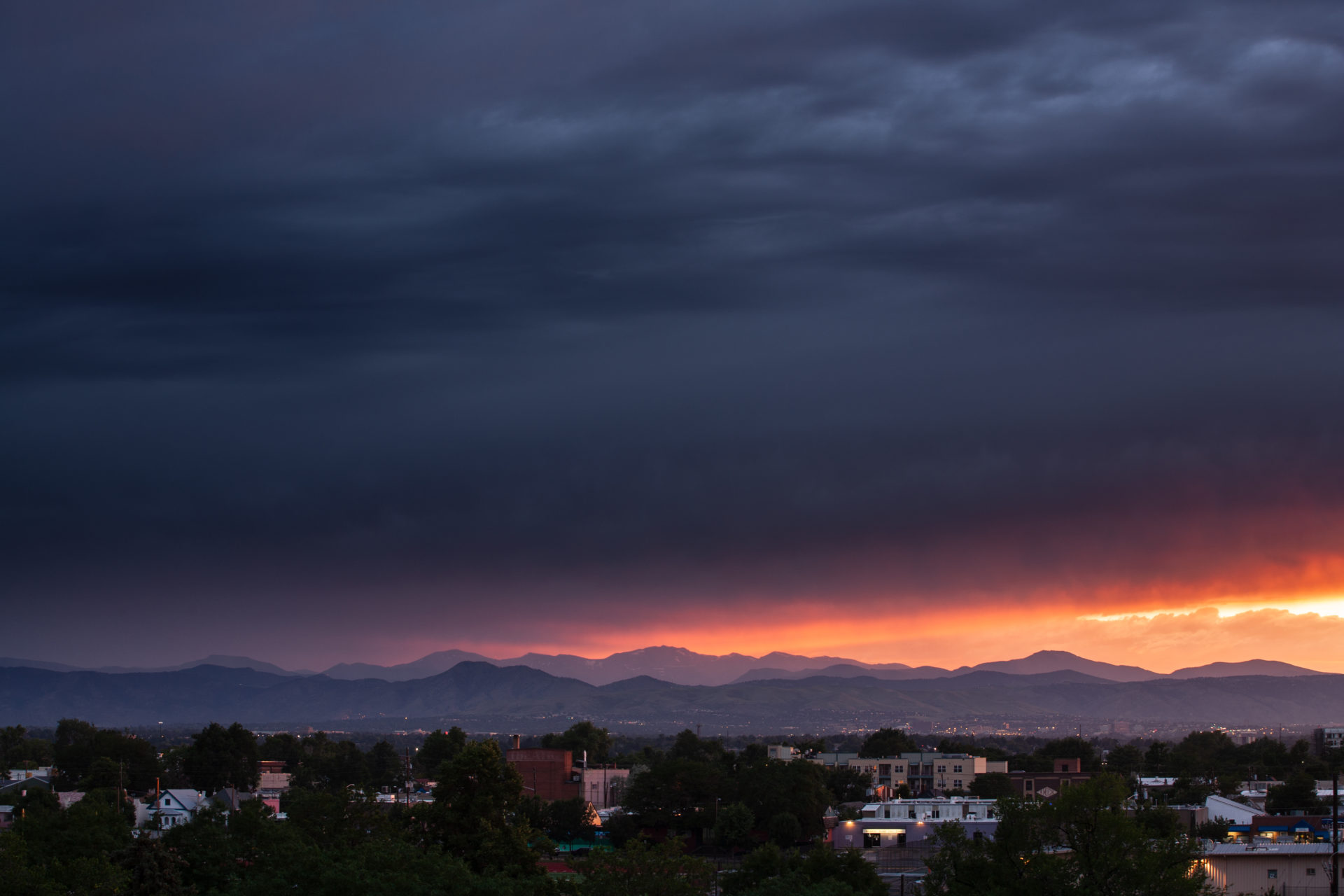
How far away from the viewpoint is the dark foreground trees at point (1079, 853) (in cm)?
4644

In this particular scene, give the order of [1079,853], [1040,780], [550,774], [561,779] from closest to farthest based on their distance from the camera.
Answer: [1079,853]
[561,779]
[550,774]
[1040,780]

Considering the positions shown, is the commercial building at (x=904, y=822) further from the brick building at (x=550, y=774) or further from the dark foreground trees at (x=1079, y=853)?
the dark foreground trees at (x=1079, y=853)

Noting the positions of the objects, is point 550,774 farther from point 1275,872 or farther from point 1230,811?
point 1275,872

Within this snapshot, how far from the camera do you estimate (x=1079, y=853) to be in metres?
47.6

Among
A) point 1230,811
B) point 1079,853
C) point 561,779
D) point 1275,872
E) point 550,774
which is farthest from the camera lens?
point 550,774

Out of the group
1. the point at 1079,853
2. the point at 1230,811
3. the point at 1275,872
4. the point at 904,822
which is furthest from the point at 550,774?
the point at 1079,853

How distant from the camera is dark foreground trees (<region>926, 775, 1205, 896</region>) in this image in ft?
152

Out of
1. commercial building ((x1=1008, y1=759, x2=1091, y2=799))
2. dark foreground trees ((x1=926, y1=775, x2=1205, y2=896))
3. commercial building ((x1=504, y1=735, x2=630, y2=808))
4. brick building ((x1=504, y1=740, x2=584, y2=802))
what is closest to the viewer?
dark foreground trees ((x1=926, y1=775, x2=1205, y2=896))

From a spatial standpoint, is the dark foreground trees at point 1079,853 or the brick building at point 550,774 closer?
the dark foreground trees at point 1079,853

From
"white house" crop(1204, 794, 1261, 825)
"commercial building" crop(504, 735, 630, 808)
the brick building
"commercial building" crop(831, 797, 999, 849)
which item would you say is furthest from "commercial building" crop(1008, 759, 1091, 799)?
the brick building

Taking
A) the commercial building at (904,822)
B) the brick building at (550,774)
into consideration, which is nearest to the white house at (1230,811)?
the commercial building at (904,822)

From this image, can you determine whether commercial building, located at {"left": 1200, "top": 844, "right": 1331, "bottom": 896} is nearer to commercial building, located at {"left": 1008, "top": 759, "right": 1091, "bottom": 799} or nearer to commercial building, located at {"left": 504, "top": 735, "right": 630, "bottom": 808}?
commercial building, located at {"left": 1008, "top": 759, "right": 1091, "bottom": 799}

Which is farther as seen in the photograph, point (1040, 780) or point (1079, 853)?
point (1040, 780)

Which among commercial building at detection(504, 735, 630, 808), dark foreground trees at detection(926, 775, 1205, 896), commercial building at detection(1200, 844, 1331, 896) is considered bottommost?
commercial building at detection(504, 735, 630, 808)
